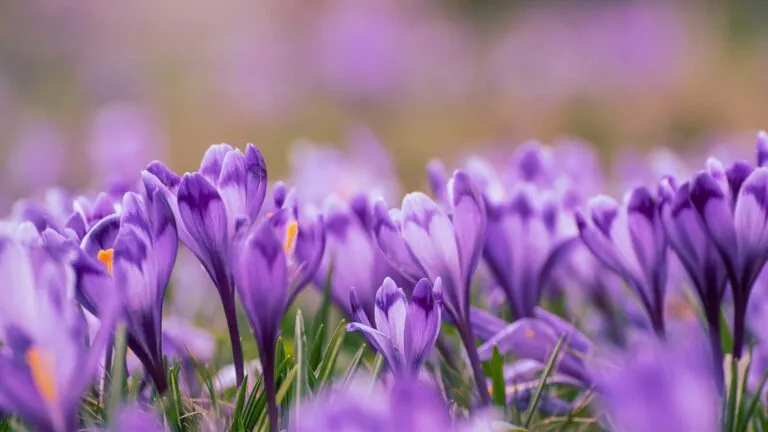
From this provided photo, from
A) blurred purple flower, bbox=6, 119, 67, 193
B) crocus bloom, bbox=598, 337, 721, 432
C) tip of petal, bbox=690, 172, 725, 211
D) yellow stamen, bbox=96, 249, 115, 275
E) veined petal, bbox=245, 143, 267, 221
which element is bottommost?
blurred purple flower, bbox=6, 119, 67, 193

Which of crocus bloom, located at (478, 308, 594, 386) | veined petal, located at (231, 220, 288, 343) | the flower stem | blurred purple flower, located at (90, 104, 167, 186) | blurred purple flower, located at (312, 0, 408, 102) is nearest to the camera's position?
veined petal, located at (231, 220, 288, 343)

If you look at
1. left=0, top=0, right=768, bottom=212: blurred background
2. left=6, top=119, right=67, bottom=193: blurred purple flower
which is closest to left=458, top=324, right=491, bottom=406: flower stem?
left=6, top=119, right=67, bottom=193: blurred purple flower

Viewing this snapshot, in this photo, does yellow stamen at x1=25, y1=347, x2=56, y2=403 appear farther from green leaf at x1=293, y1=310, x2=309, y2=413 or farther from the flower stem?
the flower stem

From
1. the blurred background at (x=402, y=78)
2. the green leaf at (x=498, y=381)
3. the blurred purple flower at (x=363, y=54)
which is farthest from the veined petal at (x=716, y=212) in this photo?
the blurred purple flower at (x=363, y=54)

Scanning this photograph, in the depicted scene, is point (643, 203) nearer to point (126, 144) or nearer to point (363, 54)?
point (126, 144)

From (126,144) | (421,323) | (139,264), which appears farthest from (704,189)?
(126,144)

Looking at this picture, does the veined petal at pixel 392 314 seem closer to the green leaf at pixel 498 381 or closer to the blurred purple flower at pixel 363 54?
the green leaf at pixel 498 381

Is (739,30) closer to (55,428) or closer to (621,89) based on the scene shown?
(621,89)
